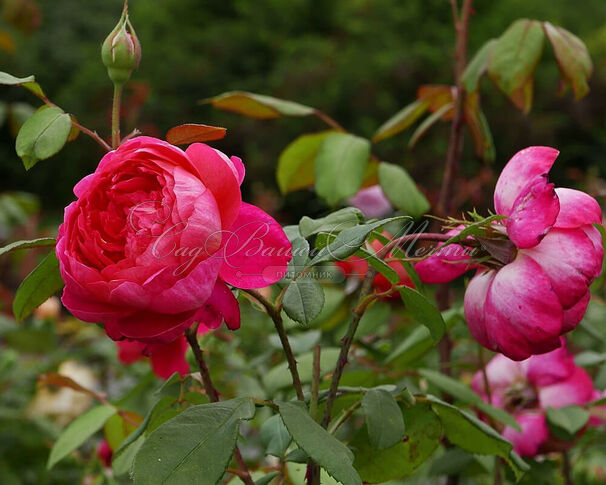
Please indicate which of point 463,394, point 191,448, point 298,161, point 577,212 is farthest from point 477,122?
point 191,448

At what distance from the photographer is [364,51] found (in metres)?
5.43

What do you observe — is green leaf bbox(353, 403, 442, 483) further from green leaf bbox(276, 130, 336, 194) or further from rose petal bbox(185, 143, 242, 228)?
green leaf bbox(276, 130, 336, 194)

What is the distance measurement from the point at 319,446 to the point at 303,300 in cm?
6

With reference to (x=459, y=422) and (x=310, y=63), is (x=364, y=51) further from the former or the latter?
(x=459, y=422)

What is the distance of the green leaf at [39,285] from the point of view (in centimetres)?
36

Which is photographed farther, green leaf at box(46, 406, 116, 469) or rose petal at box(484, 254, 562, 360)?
green leaf at box(46, 406, 116, 469)

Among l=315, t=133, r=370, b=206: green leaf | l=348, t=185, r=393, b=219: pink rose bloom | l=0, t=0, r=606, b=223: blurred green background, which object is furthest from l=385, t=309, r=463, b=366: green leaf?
l=0, t=0, r=606, b=223: blurred green background

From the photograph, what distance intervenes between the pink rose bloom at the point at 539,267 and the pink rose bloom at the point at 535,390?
0.78 ft

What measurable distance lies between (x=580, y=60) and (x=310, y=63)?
4827mm

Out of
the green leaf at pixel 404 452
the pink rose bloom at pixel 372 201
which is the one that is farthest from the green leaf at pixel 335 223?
the pink rose bloom at pixel 372 201

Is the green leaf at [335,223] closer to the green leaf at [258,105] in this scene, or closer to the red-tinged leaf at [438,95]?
the green leaf at [258,105]

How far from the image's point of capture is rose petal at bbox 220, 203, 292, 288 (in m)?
0.31

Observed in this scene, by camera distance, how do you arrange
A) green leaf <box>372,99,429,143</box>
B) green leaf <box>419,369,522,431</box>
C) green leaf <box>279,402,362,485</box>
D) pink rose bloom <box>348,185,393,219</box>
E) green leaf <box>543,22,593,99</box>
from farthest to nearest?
pink rose bloom <box>348,185,393,219</box>
green leaf <box>372,99,429,143</box>
green leaf <box>543,22,593,99</box>
green leaf <box>419,369,522,431</box>
green leaf <box>279,402,362,485</box>

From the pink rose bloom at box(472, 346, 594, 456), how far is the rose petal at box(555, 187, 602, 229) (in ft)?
0.83
